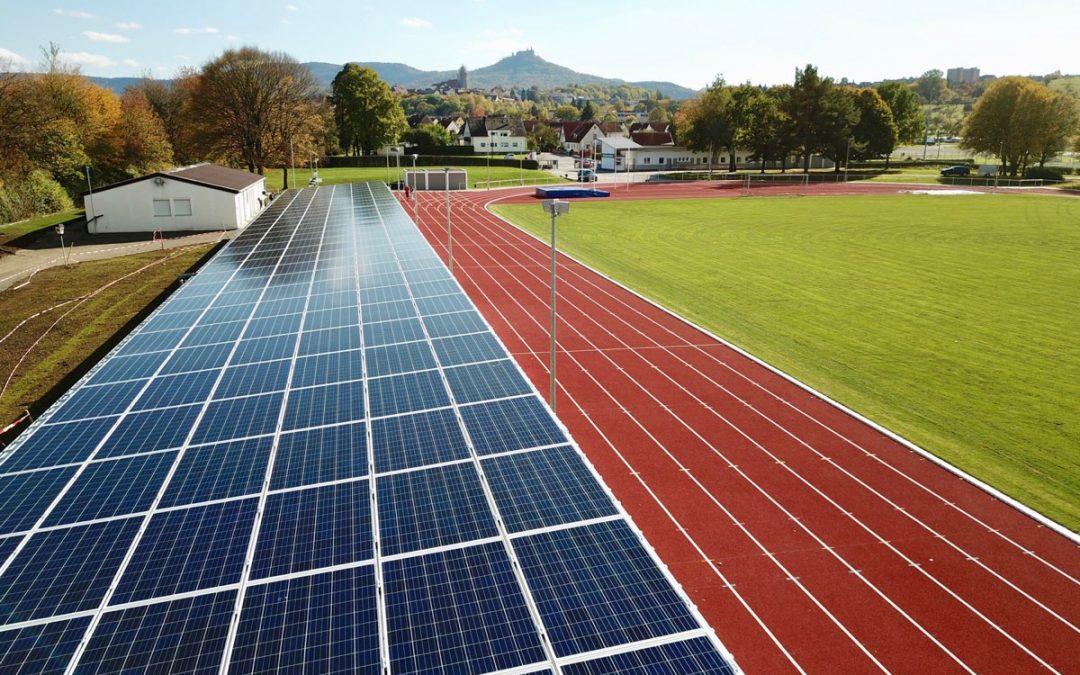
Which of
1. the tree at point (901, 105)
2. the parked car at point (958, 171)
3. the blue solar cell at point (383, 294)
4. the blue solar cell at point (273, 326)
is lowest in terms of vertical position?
the blue solar cell at point (273, 326)

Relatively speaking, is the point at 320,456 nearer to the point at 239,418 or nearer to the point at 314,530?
the point at 314,530

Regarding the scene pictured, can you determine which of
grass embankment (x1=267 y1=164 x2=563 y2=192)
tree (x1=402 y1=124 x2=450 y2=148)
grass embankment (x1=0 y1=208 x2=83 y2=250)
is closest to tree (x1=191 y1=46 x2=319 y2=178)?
grass embankment (x1=267 y1=164 x2=563 y2=192)

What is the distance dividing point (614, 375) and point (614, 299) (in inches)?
355

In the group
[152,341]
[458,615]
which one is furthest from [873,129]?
[458,615]

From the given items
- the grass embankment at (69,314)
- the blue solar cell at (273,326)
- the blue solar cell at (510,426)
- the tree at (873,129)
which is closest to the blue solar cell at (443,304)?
the blue solar cell at (273,326)

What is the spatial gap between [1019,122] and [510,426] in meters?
108

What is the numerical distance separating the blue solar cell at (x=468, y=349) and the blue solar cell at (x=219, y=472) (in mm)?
4577

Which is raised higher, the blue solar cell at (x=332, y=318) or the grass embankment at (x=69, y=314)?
the blue solar cell at (x=332, y=318)

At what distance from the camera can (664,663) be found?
6.60 meters

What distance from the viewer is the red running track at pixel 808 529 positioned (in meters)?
10.2

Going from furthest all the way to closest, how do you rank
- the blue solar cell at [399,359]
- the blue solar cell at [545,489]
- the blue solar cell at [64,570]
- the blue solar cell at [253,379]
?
1. the blue solar cell at [399,359]
2. the blue solar cell at [253,379]
3. the blue solar cell at [545,489]
4. the blue solar cell at [64,570]

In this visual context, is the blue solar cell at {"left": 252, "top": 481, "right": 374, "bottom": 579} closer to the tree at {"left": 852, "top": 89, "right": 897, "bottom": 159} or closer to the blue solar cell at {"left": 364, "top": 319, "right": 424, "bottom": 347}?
the blue solar cell at {"left": 364, "top": 319, "right": 424, "bottom": 347}

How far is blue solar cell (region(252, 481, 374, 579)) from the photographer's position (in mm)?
8047

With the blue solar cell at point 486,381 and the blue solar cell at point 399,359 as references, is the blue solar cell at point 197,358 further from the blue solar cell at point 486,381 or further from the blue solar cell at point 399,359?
the blue solar cell at point 486,381
